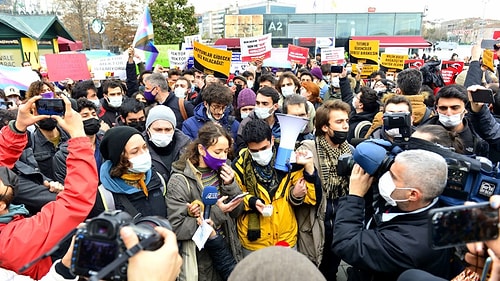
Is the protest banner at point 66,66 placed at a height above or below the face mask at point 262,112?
above

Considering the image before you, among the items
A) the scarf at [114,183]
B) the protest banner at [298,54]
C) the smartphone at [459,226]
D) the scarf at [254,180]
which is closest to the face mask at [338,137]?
the scarf at [254,180]

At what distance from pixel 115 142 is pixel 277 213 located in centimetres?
135

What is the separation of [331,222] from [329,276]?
28.9 inches

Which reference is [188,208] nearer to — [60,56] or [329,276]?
[329,276]

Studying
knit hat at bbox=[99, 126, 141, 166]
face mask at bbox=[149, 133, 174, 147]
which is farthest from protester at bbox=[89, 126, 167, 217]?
face mask at bbox=[149, 133, 174, 147]

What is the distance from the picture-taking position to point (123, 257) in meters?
1.09

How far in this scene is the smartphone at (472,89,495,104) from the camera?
3505 mm

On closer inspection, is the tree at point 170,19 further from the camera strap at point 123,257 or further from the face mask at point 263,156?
the camera strap at point 123,257

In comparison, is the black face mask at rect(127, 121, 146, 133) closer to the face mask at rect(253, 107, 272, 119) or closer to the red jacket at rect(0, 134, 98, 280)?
the face mask at rect(253, 107, 272, 119)

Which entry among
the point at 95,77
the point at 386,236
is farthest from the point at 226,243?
the point at 95,77

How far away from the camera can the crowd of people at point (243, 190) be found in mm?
1776

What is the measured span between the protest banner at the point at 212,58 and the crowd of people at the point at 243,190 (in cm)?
246

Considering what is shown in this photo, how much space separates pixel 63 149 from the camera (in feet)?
10.8

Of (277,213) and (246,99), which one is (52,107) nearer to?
(277,213)
